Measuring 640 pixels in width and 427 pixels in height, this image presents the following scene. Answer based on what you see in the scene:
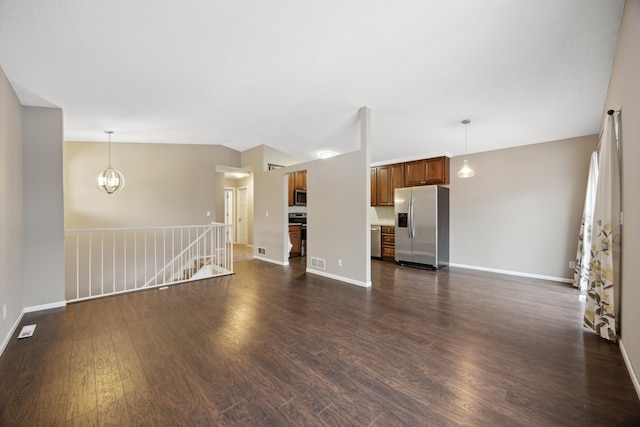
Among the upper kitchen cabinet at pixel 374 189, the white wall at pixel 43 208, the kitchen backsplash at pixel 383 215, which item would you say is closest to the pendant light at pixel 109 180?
the white wall at pixel 43 208

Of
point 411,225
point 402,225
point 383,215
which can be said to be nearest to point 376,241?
point 383,215

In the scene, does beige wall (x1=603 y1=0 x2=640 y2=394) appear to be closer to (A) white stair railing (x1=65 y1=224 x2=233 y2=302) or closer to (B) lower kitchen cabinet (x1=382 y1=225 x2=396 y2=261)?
(B) lower kitchen cabinet (x1=382 y1=225 x2=396 y2=261)

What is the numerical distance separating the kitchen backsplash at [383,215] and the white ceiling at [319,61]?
2.74m

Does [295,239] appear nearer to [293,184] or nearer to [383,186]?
[293,184]

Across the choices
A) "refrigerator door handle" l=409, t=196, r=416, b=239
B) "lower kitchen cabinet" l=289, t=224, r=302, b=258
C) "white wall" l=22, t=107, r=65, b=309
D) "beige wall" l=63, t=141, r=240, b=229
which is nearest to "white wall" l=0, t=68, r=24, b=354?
"white wall" l=22, t=107, r=65, b=309

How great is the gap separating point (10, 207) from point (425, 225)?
5.97 metres

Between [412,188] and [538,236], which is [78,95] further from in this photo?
[538,236]

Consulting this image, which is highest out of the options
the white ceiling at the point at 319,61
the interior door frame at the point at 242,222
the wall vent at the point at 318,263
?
the white ceiling at the point at 319,61

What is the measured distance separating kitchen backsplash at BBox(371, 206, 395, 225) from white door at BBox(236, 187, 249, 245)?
440 centimetres

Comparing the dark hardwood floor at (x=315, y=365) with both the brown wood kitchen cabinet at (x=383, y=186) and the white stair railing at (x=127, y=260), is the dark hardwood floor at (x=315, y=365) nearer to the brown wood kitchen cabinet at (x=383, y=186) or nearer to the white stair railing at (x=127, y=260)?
the white stair railing at (x=127, y=260)

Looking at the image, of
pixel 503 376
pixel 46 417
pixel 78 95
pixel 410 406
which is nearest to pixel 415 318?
pixel 503 376

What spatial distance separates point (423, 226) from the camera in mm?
5504

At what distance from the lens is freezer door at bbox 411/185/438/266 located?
17.6 ft

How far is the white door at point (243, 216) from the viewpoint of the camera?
9117mm
